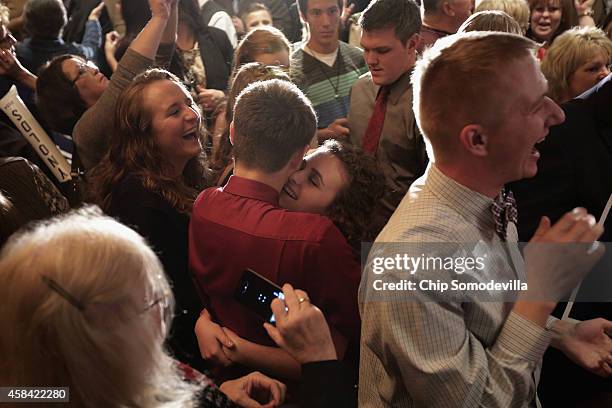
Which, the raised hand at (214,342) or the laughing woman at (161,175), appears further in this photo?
the laughing woman at (161,175)

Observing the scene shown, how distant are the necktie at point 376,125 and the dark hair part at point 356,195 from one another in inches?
36.8

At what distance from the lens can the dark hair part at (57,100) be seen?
3398mm

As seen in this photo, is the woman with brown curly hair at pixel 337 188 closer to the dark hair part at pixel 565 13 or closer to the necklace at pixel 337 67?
the necklace at pixel 337 67

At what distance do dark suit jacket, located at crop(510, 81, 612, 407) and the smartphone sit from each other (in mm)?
791

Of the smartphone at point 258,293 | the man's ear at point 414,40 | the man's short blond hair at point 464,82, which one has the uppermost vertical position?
the man's short blond hair at point 464,82

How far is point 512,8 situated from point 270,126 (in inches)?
103

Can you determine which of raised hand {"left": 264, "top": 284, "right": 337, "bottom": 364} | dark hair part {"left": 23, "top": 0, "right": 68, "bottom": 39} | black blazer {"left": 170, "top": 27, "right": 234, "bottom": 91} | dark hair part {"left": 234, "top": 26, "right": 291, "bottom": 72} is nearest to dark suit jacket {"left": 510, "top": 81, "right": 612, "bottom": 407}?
raised hand {"left": 264, "top": 284, "right": 337, "bottom": 364}

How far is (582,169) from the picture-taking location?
2.10 metres

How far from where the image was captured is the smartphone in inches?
66.3

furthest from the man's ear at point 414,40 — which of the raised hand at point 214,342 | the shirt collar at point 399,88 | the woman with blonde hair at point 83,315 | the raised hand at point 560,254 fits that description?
the woman with blonde hair at point 83,315

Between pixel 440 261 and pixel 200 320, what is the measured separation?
2.96 ft

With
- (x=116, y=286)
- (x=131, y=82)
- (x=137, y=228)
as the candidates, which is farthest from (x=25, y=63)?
(x=116, y=286)

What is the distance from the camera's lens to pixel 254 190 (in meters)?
2.01

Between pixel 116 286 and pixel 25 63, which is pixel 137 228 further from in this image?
pixel 25 63
